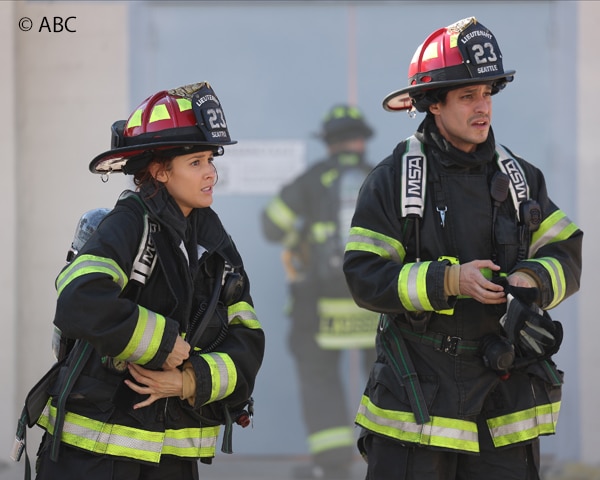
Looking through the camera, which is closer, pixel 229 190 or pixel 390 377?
pixel 390 377

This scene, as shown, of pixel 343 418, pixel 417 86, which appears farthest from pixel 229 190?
pixel 417 86

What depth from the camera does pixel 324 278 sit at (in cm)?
659

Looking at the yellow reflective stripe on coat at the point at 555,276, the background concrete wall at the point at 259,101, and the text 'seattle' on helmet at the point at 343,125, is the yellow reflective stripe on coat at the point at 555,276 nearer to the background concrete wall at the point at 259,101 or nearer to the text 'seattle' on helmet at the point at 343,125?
the background concrete wall at the point at 259,101

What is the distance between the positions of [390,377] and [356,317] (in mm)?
2985

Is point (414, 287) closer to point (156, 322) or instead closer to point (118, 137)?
point (156, 322)

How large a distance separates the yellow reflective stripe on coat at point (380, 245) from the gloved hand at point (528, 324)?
1.16 feet

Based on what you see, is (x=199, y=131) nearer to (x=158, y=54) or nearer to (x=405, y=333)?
(x=405, y=333)

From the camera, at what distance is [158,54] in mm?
6504

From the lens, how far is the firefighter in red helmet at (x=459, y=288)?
3461mm

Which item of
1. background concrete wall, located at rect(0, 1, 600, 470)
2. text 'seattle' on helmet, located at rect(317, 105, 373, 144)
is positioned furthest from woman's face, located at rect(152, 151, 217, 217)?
text 'seattle' on helmet, located at rect(317, 105, 373, 144)

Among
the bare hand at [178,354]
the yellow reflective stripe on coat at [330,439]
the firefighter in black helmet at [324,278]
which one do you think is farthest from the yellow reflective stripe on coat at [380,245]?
the yellow reflective stripe on coat at [330,439]

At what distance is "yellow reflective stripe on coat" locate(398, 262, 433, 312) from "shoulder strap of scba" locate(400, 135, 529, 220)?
185mm

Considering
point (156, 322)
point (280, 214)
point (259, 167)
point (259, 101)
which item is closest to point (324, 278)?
point (280, 214)

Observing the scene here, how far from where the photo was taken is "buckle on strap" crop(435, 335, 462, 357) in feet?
11.5
